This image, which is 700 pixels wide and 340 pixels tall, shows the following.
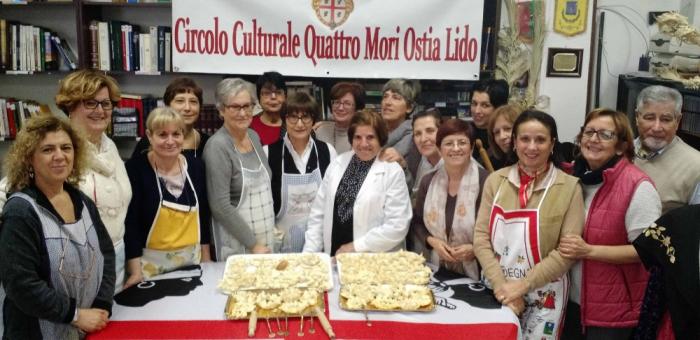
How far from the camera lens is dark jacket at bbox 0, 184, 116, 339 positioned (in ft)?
5.44

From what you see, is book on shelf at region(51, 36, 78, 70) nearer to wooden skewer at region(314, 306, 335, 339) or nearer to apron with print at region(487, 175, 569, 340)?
wooden skewer at region(314, 306, 335, 339)

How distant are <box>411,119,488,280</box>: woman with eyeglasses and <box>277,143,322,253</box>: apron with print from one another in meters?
0.60

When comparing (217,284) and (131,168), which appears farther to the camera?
(131,168)

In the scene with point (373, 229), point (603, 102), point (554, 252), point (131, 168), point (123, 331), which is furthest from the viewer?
point (603, 102)

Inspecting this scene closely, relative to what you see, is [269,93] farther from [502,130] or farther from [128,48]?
[128,48]

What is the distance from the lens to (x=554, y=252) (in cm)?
210

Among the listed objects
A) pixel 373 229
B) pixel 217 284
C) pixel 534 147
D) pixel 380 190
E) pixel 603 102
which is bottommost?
pixel 217 284

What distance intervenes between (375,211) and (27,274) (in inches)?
55.3

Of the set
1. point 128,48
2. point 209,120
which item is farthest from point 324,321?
point 128,48

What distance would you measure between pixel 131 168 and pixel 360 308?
1152 millimetres

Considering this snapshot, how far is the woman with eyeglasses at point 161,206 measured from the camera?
229 cm

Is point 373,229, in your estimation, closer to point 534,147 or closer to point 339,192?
point 339,192

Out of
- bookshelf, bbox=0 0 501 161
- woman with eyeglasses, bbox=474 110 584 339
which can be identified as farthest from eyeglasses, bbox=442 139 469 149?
bookshelf, bbox=0 0 501 161

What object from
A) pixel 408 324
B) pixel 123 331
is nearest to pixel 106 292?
pixel 123 331
